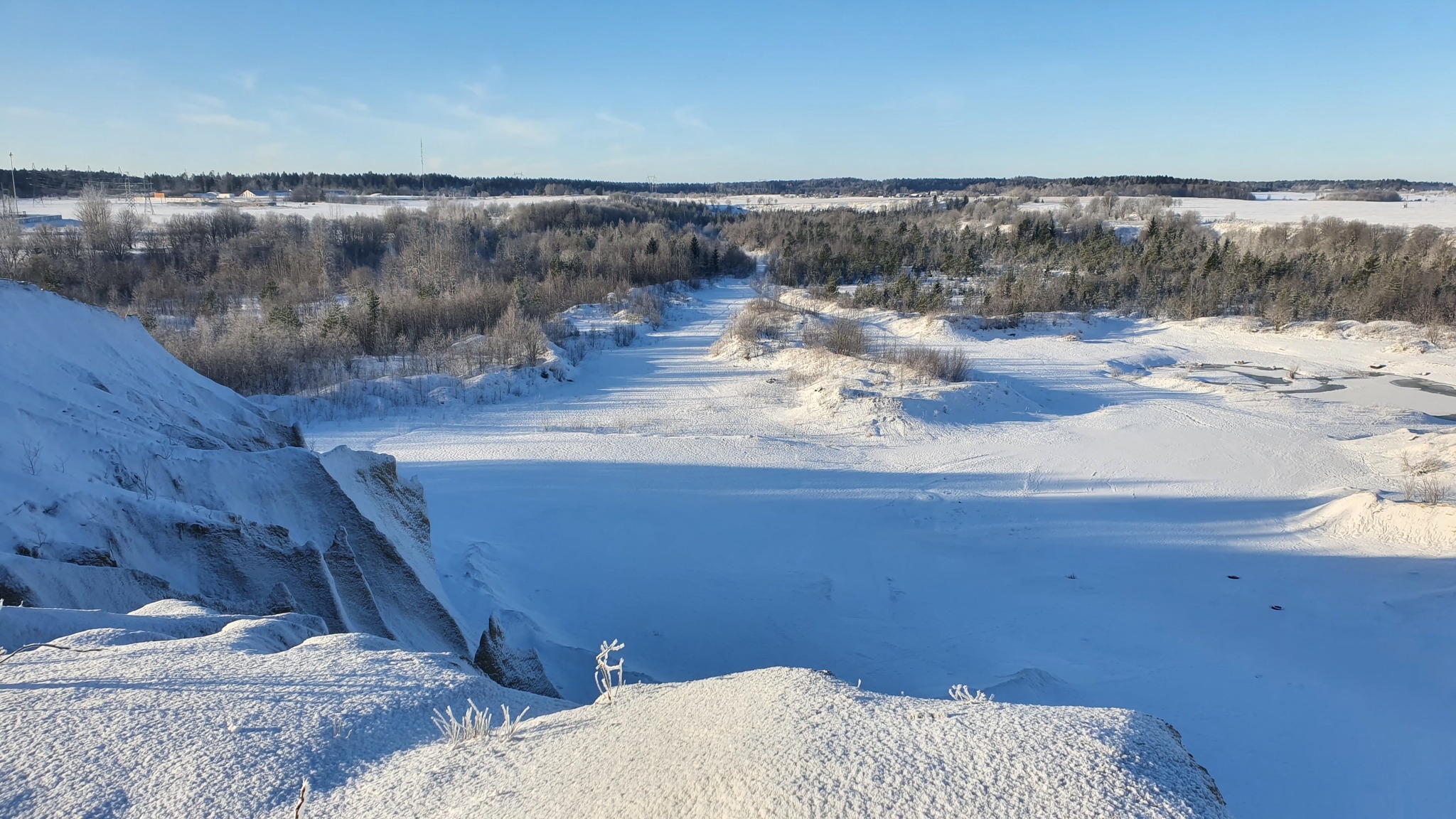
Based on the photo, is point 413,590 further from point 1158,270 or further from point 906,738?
point 1158,270

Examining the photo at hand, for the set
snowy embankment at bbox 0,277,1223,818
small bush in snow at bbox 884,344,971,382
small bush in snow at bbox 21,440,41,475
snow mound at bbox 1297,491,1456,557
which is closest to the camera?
snowy embankment at bbox 0,277,1223,818

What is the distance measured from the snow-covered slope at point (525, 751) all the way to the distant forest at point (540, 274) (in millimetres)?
13211

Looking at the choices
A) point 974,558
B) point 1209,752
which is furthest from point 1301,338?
point 1209,752

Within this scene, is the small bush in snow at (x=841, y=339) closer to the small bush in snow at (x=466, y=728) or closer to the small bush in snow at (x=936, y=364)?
the small bush in snow at (x=936, y=364)

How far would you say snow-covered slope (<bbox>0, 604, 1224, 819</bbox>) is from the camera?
170cm

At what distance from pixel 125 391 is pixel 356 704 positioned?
4.04 metres

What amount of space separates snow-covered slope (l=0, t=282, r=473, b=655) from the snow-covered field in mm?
1003

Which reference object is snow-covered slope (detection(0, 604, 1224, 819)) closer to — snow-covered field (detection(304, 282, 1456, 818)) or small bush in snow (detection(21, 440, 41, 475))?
snow-covered field (detection(304, 282, 1456, 818))

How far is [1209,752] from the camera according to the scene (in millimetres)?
4242

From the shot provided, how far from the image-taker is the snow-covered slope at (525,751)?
1.70 meters

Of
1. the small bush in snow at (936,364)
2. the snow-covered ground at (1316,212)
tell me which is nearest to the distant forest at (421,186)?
the snow-covered ground at (1316,212)

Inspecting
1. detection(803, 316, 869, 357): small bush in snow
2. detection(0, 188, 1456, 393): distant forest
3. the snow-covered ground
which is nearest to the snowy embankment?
detection(0, 188, 1456, 393): distant forest

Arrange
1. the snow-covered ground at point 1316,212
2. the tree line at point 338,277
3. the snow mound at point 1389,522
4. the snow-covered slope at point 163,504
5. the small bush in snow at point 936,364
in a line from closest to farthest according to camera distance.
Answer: the snow-covered slope at point 163,504, the snow mound at point 1389,522, the small bush in snow at point 936,364, the tree line at point 338,277, the snow-covered ground at point 1316,212

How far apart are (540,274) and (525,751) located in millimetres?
33703
